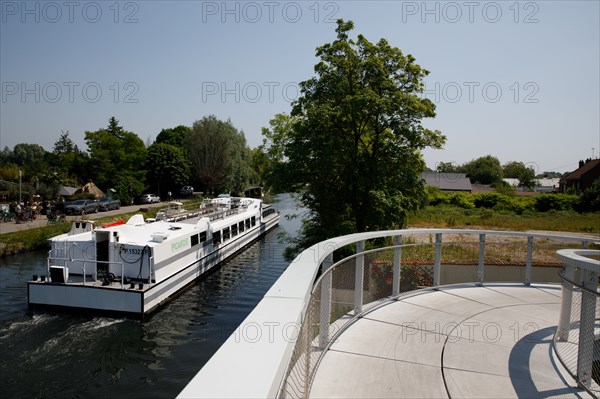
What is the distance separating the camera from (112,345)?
44.5 ft

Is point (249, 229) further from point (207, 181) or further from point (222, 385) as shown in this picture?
point (207, 181)

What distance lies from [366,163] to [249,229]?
54.1ft

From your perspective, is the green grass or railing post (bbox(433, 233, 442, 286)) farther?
the green grass

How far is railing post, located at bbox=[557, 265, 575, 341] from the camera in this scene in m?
4.86

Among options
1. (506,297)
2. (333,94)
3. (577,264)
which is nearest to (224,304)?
(333,94)

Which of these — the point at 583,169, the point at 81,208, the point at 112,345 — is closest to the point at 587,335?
the point at 112,345

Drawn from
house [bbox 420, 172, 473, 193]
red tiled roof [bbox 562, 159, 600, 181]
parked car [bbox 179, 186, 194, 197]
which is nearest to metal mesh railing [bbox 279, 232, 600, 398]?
parked car [bbox 179, 186, 194, 197]

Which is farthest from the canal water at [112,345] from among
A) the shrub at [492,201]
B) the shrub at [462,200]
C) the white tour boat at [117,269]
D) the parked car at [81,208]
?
the shrub at [492,201]

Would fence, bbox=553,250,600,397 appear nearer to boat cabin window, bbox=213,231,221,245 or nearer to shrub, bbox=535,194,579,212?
boat cabin window, bbox=213,231,221,245

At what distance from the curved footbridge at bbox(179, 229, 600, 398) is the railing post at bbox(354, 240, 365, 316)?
0.02 m

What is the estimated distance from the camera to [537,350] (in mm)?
5113

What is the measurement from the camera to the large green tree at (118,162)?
55.1 m

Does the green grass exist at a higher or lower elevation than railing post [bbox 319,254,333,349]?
lower

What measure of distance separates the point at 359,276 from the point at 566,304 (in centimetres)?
248
